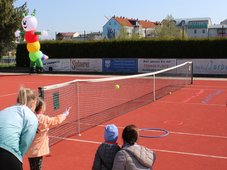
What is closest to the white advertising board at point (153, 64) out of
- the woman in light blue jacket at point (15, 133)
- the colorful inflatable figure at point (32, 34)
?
the colorful inflatable figure at point (32, 34)

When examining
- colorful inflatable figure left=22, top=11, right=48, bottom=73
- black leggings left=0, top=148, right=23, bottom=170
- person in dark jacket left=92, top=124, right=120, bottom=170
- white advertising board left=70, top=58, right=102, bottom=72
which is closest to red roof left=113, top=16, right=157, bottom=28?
white advertising board left=70, top=58, right=102, bottom=72

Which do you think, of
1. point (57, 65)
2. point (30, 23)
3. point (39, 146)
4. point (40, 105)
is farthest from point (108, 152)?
point (57, 65)

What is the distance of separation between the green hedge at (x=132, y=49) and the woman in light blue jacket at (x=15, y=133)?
2878cm

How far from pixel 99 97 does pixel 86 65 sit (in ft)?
58.0

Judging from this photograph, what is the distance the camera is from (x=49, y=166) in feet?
23.2

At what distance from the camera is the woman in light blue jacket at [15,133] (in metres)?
3.58

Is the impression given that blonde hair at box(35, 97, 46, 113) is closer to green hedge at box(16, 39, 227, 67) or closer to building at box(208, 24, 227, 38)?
green hedge at box(16, 39, 227, 67)

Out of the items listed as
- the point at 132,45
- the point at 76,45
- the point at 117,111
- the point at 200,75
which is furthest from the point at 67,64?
the point at 117,111

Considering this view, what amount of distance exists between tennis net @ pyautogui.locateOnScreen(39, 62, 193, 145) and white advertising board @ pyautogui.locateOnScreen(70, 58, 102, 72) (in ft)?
34.9

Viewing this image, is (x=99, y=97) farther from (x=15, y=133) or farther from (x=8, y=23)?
(x=8, y=23)

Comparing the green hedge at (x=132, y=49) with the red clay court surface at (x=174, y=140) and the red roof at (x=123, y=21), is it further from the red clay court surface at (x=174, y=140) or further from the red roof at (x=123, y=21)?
the red roof at (x=123, y=21)

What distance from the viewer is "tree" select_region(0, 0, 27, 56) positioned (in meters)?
37.5

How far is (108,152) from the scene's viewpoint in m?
4.19

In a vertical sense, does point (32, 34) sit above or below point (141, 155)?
above
